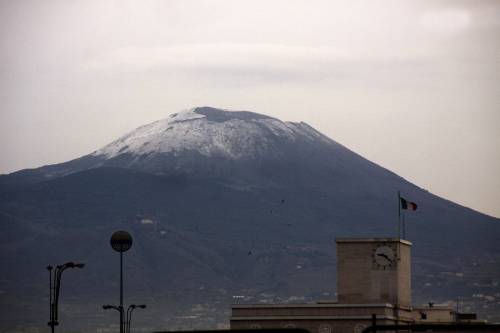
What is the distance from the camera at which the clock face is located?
343ft

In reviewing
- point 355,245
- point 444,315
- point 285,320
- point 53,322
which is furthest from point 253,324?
point 53,322

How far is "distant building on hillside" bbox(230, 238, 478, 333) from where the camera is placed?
102m

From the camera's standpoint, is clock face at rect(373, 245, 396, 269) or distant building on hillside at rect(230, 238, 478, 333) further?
clock face at rect(373, 245, 396, 269)

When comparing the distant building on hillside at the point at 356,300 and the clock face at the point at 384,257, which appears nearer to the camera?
the distant building on hillside at the point at 356,300

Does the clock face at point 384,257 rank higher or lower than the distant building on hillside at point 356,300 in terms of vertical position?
higher

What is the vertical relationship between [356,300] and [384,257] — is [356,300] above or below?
below

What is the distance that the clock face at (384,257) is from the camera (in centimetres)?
10469

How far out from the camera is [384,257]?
344 feet

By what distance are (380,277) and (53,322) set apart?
35.9 meters

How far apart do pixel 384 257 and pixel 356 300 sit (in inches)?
144

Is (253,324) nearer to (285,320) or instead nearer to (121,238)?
(285,320)

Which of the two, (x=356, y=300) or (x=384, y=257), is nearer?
(x=384, y=257)

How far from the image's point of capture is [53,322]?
74.1 m

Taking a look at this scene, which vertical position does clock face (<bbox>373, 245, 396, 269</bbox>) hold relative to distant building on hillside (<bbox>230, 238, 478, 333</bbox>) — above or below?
above
